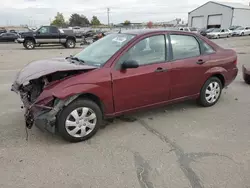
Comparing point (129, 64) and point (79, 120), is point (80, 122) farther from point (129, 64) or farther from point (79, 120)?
point (129, 64)

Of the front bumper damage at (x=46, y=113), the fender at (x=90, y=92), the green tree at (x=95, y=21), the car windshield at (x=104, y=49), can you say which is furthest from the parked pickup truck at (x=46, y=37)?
the green tree at (x=95, y=21)

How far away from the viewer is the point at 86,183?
2709mm

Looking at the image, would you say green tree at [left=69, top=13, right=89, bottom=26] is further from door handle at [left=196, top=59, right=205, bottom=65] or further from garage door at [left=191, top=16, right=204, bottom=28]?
door handle at [left=196, top=59, right=205, bottom=65]

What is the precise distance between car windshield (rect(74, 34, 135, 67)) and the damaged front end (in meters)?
0.38

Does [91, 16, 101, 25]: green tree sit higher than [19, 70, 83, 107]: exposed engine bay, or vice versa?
[91, 16, 101, 25]: green tree

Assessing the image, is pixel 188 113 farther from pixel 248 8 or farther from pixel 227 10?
pixel 248 8

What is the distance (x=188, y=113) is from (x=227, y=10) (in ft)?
185

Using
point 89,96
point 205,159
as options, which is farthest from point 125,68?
point 205,159

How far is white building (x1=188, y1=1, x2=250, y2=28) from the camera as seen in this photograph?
53000mm

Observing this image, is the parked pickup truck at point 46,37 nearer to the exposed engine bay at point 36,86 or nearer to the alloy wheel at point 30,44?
the alloy wheel at point 30,44

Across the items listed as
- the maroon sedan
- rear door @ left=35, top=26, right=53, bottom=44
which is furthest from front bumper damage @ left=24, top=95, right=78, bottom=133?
→ rear door @ left=35, top=26, right=53, bottom=44

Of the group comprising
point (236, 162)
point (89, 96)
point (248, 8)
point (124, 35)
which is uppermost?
point (248, 8)

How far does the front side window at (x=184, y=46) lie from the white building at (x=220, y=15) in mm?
54303

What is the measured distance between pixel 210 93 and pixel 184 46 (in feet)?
4.02
